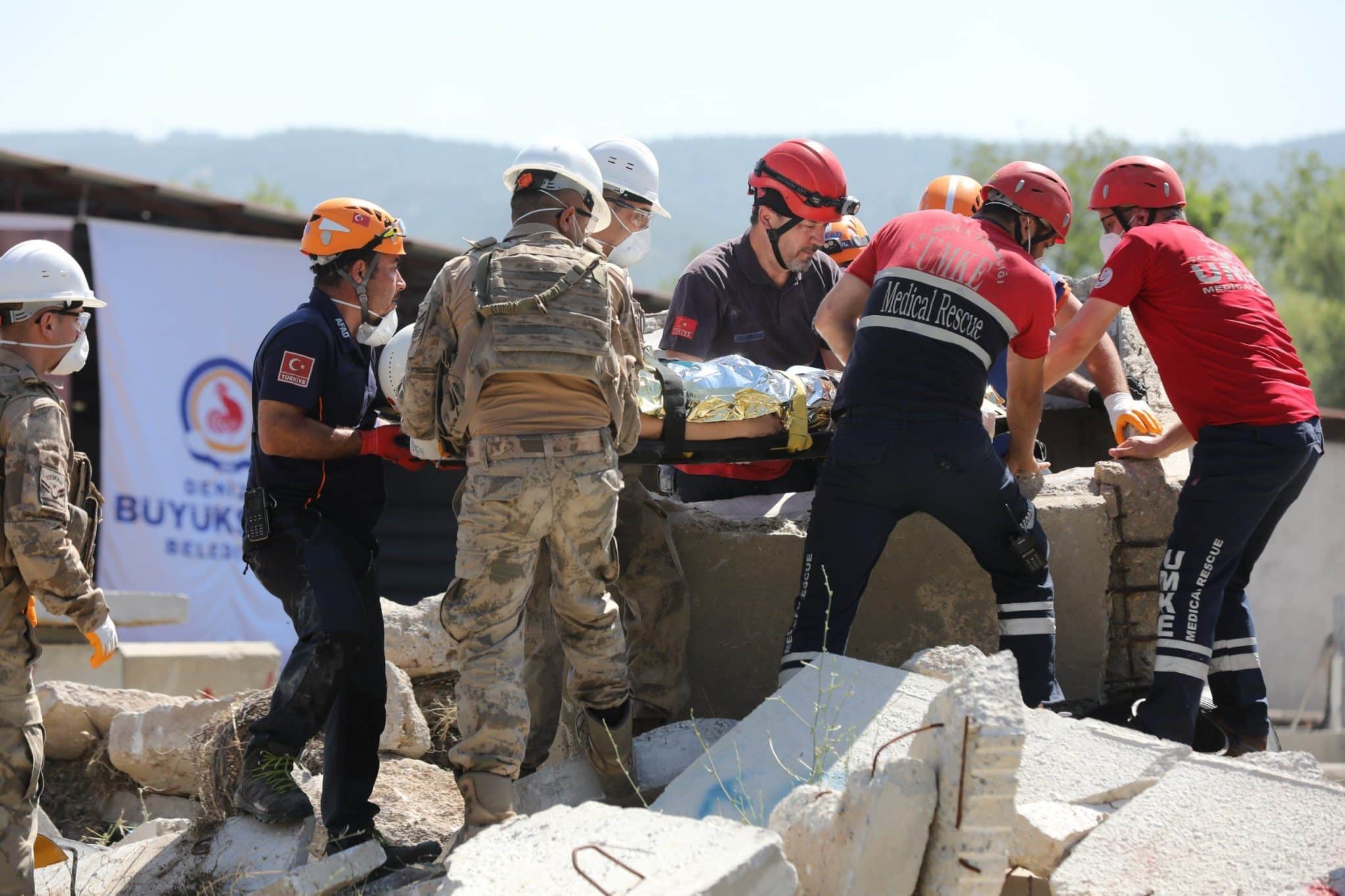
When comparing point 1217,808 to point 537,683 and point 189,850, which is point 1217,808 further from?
point 189,850

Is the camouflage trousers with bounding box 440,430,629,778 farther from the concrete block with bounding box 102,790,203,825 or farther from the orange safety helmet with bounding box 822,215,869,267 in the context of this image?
the orange safety helmet with bounding box 822,215,869,267

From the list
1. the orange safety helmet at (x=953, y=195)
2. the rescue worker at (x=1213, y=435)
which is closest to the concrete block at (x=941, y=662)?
the rescue worker at (x=1213, y=435)

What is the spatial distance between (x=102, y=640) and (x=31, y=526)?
474mm

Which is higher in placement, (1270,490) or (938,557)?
(1270,490)

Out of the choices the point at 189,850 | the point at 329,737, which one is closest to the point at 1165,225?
the point at 329,737

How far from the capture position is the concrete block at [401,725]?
564 cm

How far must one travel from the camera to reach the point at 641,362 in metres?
4.59

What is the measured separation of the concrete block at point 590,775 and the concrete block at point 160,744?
214 centimetres

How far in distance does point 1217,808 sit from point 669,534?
→ 2171 millimetres

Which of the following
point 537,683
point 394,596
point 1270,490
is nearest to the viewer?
point 1270,490

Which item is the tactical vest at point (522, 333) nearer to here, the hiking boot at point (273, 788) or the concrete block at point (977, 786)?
the hiking boot at point (273, 788)

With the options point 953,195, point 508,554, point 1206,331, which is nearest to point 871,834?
point 508,554

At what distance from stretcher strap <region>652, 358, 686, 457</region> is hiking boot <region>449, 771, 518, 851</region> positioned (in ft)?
4.35

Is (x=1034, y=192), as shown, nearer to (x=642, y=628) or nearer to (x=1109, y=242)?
(x=1109, y=242)
